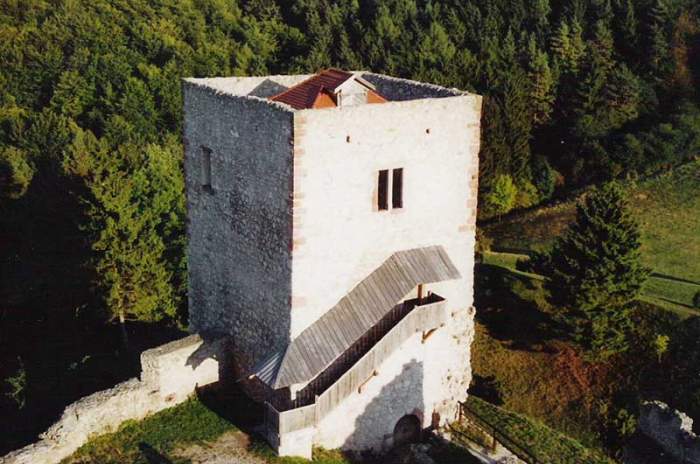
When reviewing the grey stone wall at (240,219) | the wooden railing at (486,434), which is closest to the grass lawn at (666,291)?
→ the wooden railing at (486,434)

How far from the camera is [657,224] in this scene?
140 ft

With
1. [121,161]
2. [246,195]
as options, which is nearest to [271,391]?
[246,195]

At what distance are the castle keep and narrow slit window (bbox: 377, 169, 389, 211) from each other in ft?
0.09

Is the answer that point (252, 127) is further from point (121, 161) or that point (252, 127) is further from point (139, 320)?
point (121, 161)

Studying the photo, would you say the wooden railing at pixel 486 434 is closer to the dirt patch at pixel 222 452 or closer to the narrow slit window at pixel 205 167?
the dirt patch at pixel 222 452

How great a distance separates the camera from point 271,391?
19.2 meters

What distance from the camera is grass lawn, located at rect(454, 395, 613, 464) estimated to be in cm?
2169

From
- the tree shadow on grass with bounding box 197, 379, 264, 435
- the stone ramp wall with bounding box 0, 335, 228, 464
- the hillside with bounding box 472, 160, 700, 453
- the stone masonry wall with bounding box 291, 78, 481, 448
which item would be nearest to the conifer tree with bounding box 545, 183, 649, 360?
the hillside with bounding box 472, 160, 700, 453

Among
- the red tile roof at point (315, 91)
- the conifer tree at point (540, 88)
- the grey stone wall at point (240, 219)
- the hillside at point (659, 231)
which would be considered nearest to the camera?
the grey stone wall at point (240, 219)

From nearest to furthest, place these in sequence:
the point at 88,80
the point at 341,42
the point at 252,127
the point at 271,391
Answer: the point at 252,127
the point at 271,391
the point at 88,80
the point at 341,42

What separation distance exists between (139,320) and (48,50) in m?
29.3

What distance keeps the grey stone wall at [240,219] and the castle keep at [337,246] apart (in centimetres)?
4

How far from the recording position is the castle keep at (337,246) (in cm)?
1764

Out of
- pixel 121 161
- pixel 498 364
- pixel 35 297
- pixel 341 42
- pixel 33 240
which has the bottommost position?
pixel 498 364
